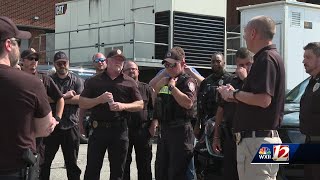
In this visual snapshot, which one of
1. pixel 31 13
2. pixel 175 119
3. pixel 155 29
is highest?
pixel 31 13

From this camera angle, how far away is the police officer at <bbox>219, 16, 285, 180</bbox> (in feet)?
14.5

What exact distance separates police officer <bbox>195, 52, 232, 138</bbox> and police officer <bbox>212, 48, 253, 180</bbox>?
52 centimetres

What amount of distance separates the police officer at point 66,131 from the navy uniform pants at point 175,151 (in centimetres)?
147

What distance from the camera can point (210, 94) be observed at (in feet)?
22.3

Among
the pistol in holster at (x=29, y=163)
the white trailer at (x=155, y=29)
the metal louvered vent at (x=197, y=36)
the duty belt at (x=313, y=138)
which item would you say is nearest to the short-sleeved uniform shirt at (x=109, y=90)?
the duty belt at (x=313, y=138)

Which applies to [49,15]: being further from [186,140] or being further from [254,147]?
[254,147]

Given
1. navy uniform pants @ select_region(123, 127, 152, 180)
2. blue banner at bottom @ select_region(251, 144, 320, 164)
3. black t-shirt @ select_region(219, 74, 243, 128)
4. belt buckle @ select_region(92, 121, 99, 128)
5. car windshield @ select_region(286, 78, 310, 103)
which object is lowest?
navy uniform pants @ select_region(123, 127, 152, 180)

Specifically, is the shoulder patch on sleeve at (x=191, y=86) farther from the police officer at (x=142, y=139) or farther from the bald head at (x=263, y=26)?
the bald head at (x=263, y=26)

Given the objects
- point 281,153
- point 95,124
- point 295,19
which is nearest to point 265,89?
point 281,153

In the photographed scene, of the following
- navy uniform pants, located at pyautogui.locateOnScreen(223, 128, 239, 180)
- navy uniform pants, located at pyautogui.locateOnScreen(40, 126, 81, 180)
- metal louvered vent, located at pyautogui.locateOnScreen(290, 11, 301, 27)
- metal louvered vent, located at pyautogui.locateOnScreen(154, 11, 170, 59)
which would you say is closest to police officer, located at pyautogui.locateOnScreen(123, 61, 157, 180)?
navy uniform pants, located at pyautogui.locateOnScreen(40, 126, 81, 180)

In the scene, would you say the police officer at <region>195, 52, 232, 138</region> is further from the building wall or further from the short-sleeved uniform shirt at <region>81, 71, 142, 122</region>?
the building wall

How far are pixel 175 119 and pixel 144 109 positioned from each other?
4.01ft

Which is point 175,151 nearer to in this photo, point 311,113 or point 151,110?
point 151,110

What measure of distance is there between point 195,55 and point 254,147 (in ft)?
36.9
